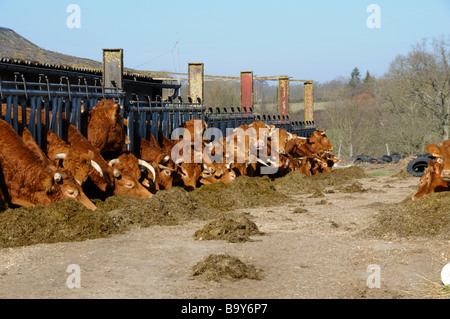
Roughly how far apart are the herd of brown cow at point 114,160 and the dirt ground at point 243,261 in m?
1.71

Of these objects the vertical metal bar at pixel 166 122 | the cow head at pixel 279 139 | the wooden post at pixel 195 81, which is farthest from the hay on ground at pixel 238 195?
the wooden post at pixel 195 81

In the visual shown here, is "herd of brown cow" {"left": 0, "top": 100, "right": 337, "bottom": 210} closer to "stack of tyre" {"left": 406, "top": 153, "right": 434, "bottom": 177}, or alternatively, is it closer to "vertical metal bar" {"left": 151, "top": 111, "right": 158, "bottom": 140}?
"vertical metal bar" {"left": 151, "top": 111, "right": 158, "bottom": 140}

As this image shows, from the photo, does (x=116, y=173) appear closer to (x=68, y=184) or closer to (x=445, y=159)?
(x=68, y=184)

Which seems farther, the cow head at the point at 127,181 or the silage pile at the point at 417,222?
the cow head at the point at 127,181

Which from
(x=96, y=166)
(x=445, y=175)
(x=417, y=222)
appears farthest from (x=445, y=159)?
(x=96, y=166)

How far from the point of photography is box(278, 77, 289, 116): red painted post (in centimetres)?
3375

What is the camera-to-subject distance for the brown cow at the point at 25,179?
10.9 m

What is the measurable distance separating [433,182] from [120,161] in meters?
6.53

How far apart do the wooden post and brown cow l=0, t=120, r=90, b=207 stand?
12.9 m

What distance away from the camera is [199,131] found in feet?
63.0

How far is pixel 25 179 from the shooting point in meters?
10.9

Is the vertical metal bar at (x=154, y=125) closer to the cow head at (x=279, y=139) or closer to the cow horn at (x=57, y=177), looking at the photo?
the cow head at (x=279, y=139)

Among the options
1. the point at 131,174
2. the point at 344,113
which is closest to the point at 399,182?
the point at 131,174
